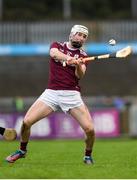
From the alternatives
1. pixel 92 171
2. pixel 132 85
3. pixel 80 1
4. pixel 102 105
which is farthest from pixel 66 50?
pixel 80 1

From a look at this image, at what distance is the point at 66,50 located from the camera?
13.4 metres

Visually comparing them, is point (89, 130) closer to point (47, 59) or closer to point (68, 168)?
point (68, 168)

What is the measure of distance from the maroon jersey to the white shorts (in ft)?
0.28

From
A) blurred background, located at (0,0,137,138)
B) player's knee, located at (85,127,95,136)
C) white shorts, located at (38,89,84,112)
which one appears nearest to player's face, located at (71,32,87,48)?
white shorts, located at (38,89,84,112)

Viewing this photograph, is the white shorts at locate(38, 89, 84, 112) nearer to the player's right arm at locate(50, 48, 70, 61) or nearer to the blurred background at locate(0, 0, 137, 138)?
the player's right arm at locate(50, 48, 70, 61)

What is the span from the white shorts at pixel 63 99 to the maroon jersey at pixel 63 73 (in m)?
0.08

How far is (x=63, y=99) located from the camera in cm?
1335

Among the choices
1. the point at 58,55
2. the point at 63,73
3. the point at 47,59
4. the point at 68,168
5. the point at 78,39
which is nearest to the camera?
the point at 68,168

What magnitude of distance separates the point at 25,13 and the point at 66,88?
41.1m

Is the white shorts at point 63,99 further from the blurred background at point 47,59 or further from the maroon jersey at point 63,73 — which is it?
the blurred background at point 47,59

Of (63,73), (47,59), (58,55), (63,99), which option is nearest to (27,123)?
(63,99)

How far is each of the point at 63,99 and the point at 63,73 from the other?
44cm

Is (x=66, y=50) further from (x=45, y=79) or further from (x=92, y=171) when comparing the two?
(x=45, y=79)

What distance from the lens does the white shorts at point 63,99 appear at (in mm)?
13352
